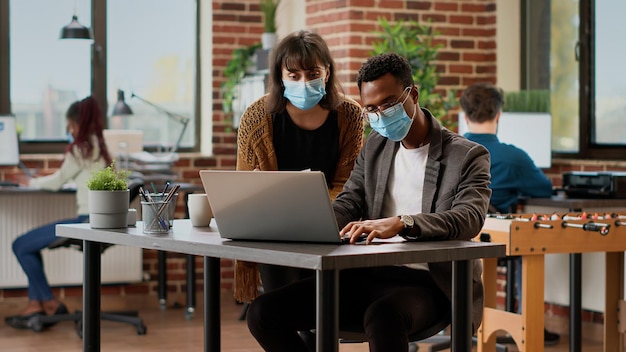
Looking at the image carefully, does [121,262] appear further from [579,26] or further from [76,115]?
[579,26]

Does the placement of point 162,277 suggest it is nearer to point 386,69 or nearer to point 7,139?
point 7,139

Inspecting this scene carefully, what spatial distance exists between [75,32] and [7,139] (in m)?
0.73

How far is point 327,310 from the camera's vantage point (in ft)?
8.21

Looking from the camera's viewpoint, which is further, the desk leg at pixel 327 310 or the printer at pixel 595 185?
the printer at pixel 595 185

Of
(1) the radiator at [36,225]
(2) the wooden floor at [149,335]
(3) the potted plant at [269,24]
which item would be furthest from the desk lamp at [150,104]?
(2) the wooden floor at [149,335]

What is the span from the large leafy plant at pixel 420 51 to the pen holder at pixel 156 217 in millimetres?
2874

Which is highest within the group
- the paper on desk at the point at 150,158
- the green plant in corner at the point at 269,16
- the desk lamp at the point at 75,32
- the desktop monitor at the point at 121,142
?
the green plant in corner at the point at 269,16

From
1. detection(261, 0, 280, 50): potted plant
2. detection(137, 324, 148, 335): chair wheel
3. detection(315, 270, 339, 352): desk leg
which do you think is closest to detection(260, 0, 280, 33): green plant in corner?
detection(261, 0, 280, 50): potted plant

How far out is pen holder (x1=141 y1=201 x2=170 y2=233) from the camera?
3.11m

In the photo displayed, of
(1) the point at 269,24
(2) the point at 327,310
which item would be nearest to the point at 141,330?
(1) the point at 269,24

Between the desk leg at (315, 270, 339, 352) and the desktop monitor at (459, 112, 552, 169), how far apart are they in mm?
3347

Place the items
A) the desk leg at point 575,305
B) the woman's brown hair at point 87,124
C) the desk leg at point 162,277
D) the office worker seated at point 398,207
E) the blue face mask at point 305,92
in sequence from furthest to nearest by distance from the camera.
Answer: the desk leg at point 162,277 < the woman's brown hair at point 87,124 < the desk leg at point 575,305 < the blue face mask at point 305,92 < the office worker seated at point 398,207

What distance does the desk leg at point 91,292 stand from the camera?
3.36 metres

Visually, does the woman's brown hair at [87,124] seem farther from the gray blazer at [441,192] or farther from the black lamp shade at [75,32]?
the gray blazer at [441,192]
